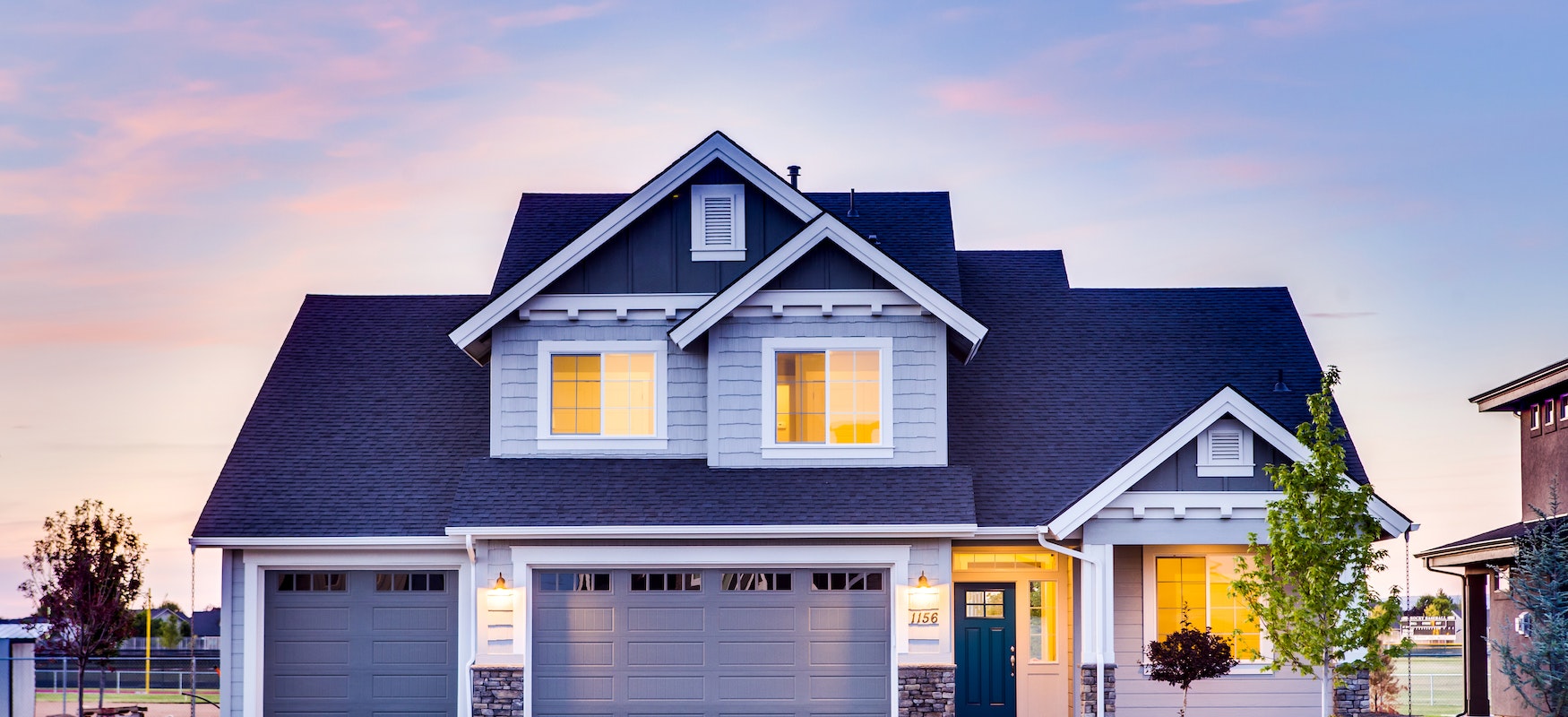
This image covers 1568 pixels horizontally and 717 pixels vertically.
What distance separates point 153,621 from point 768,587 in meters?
28.3

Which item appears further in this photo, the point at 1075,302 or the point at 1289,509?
the point at 1075,302

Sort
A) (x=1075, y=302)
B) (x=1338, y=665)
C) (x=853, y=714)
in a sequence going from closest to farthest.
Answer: (x=1338, y=665) → (x=853, y=714) → (x=1075, y=302)

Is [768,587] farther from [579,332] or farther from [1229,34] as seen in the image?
[1229,34]

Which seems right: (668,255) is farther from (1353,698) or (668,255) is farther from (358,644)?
(1353,698)

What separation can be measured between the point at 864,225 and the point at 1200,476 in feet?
21.1

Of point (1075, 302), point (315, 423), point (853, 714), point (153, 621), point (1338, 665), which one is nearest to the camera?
point (1338, 665)

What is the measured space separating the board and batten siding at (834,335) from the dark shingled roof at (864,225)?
5.11 ft

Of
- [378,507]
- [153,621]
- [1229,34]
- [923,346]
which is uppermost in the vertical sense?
[1229,34]

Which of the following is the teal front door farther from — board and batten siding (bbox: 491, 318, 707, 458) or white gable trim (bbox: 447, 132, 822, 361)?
white gable trim (bbox: 447, 132, 822, 361)

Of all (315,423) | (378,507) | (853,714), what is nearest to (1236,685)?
(853,714)

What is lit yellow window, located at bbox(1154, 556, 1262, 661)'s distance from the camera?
19.9m

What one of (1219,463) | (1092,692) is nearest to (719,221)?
(1219,463)

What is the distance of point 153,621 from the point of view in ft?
138

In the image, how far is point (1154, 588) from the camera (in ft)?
65.5
